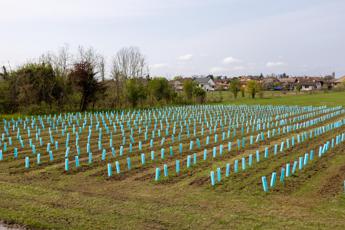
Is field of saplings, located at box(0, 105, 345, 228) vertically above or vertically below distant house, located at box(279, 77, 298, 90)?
below

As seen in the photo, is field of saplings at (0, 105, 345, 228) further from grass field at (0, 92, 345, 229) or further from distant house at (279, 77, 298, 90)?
distant house at (279, 77, 298, 90)

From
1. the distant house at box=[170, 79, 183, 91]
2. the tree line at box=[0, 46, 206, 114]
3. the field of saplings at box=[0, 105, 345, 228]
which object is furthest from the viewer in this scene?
the distant house at box=[170, 79, 183, 91]

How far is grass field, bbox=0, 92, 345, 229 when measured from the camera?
7.32 m

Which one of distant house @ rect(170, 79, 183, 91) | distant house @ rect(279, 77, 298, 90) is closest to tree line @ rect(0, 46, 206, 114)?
distant house @ rect(170, 79, 183, 91)

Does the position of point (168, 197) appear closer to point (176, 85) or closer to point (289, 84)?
point (176, 85)

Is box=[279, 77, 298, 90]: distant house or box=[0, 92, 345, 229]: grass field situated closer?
box=[0, 92, 345, 229]: grass field

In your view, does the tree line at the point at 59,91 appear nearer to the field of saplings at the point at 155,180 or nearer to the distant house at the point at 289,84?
the field of saplings at the point at 155,180

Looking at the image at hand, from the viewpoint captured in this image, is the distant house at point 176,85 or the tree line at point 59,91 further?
the distant house at point 176,85

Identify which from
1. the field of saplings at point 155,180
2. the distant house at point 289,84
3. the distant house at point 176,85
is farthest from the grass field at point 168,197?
the distant house at point 289,84

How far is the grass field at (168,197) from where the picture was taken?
288 inches

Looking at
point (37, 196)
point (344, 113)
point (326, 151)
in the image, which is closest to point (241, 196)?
point (37, 196)

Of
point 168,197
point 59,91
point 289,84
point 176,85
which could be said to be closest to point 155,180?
point 168,197

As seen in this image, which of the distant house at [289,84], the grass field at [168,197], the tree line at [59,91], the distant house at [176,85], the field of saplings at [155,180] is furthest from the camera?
the distant house at [289,84]

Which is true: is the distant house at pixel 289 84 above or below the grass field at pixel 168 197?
above
